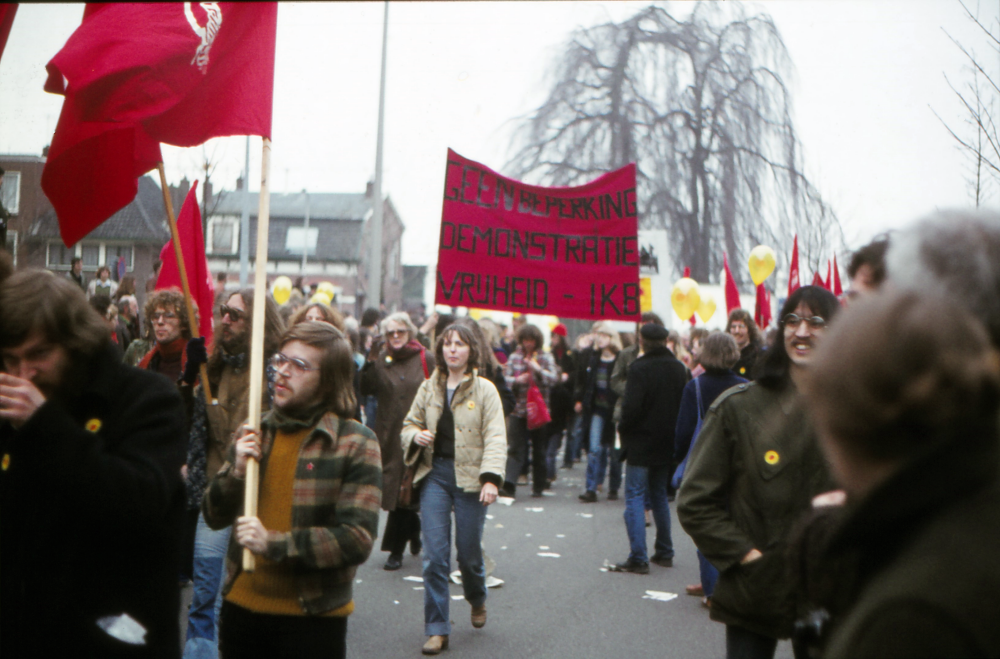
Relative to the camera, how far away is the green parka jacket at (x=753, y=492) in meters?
3.08

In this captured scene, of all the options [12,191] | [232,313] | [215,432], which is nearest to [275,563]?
[215,432]

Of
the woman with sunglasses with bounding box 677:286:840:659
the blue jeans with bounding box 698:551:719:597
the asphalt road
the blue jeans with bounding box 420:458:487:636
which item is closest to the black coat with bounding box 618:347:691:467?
the asphalt road

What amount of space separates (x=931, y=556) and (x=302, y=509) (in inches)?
95.7

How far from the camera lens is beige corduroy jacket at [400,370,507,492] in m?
5.75

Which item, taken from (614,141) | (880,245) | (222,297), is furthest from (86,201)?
(614,141)

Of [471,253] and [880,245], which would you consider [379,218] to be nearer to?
[471,253]

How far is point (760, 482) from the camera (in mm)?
3186

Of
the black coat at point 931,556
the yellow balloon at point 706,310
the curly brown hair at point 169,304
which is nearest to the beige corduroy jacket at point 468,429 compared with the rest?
the curly brown hair at point 169,304

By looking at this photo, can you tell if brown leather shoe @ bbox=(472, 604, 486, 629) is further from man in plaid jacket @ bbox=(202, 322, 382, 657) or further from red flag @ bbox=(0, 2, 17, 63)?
red flag @ bbox=(0, 2, 17, 63)

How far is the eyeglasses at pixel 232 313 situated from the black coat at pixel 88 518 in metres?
2.53

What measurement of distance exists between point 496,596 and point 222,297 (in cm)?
321

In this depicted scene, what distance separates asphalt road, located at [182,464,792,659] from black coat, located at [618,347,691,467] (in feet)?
3.26

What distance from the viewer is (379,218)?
802 inches

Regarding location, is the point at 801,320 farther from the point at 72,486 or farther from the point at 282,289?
the point at 282,289
